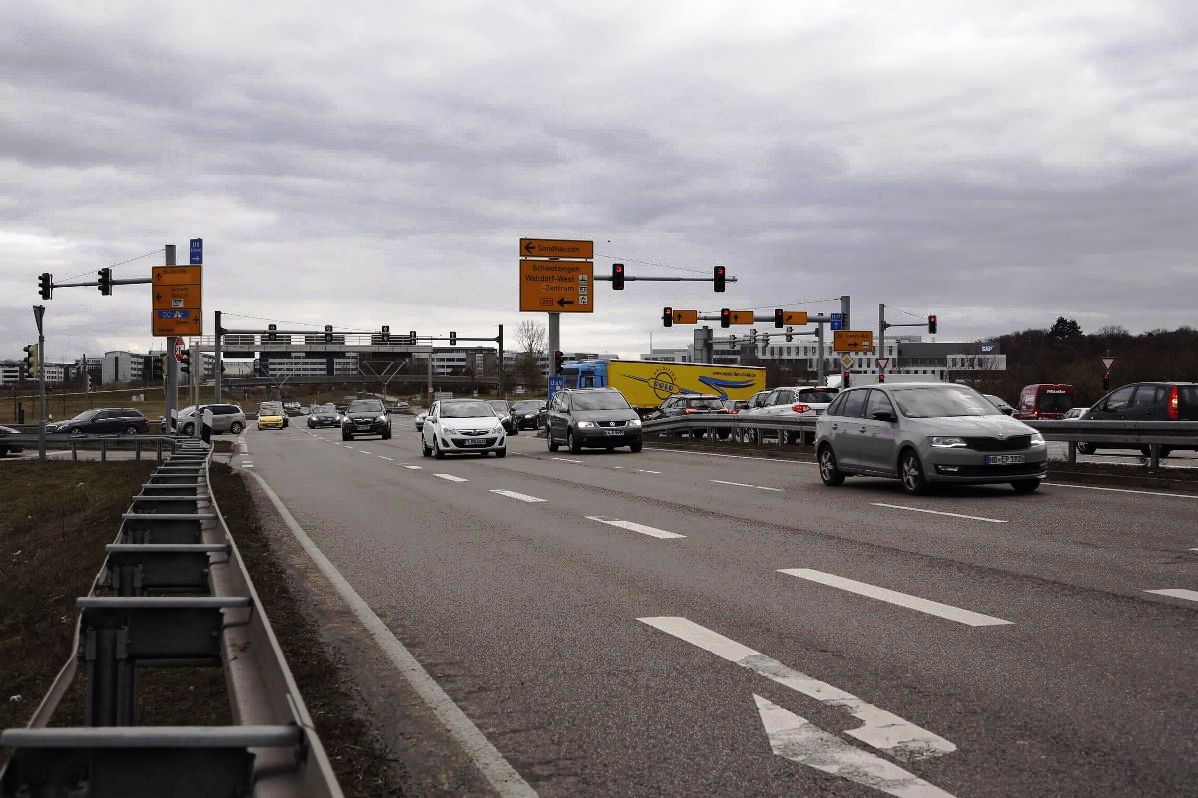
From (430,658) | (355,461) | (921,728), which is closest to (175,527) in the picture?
(430,658)

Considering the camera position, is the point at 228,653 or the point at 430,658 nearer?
the point at 228,653

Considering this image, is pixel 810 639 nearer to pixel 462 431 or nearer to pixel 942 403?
pixel 942 403

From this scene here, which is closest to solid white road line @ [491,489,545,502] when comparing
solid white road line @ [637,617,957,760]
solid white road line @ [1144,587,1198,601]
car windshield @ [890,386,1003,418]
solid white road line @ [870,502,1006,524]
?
solid white road line @ [870,502,1006,524]

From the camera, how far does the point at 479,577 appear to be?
32.0 ft

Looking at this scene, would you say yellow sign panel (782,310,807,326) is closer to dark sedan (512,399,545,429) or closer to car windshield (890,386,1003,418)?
dark sedan (512,399,545,429)

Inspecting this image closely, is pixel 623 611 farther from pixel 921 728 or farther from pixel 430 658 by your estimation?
pixel 921 728

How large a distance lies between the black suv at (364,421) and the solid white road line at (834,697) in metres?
40.9

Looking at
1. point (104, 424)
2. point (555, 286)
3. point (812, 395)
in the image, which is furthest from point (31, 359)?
point (812, 395)

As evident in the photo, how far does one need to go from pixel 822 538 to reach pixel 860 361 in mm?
154016

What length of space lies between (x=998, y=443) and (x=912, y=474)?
1.31 meters

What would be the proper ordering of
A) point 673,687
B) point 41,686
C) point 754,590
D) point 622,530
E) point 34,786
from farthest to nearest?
1. point 622,530
2. point 754,590
3. point 41,686
4. point 673,687
5. point 34,786

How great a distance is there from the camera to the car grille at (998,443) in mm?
16219

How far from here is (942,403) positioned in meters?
17.6

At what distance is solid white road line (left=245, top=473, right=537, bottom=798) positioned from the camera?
14.6ft
